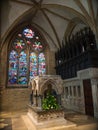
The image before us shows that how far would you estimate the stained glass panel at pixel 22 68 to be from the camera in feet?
39.4

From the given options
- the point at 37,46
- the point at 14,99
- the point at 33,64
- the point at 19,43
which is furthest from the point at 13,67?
the point at 37,46

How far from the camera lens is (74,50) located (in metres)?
10.1

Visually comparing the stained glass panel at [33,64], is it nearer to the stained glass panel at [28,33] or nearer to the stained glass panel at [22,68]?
the stained glass panel at [22,68]

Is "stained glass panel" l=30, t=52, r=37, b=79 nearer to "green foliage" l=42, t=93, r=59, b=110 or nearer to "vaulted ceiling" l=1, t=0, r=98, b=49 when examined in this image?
"vaulted ceiling" l=1, t=0, r=98, b=49

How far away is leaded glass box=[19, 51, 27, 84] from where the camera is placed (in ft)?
39.4

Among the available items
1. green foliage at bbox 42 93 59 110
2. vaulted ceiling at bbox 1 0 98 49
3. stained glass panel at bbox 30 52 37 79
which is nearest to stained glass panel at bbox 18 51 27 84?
stained glass panel at bbox 30 52 37 79

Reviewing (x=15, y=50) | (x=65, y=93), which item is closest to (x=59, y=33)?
(x=15, y=50)

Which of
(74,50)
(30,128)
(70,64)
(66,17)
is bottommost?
(30,128)

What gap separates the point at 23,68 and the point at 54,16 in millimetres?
5948

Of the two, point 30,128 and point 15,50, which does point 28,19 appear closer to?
point 15,50

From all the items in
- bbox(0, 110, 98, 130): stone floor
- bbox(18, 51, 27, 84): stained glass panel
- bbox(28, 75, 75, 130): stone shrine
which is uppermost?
bbox(18, 51, 27, 84): stained glass panel

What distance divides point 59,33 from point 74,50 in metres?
3.70

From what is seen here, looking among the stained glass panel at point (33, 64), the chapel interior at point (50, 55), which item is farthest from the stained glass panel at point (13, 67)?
the stained glass panel at point (33, 64)

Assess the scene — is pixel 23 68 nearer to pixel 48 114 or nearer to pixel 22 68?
pixel 22 68
